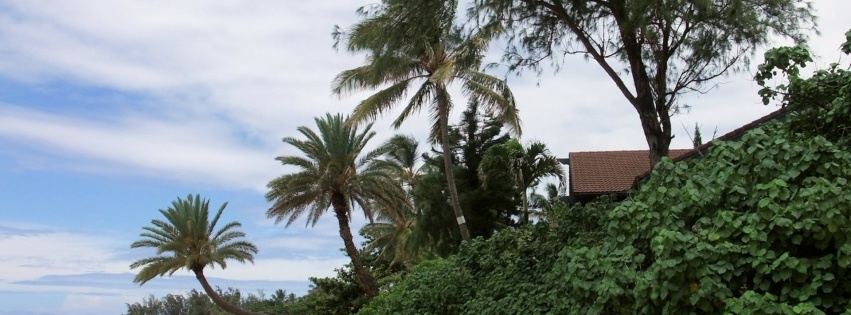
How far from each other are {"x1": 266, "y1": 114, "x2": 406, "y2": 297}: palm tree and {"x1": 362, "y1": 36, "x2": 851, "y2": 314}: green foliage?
947 inches

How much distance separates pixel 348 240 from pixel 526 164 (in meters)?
8.54

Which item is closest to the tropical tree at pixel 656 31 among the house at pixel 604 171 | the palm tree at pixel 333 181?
the house at pixel 604 171

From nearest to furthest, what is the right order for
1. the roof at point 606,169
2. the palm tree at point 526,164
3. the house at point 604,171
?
the house at point 604,171 < the roof at point 606,169 < the palm tree at point 526,164

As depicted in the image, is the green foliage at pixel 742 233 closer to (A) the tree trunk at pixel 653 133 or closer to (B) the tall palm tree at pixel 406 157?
(A) the tree trunk at pixel 653 133

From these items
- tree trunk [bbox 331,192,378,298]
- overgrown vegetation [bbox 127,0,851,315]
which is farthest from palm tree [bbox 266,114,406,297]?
overgrown vegetation [bbox 127,0,851,315]

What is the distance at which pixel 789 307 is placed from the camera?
555 cm

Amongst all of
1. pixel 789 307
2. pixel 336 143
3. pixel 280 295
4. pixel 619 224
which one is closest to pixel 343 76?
pixel 336 143

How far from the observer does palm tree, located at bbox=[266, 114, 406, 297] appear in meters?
32.2

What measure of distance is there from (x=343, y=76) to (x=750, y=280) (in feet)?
75.9

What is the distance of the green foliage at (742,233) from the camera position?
5.75m

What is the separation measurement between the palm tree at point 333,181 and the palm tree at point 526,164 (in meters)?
5.20

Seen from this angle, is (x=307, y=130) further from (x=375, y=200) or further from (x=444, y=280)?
(x=444, y=280)

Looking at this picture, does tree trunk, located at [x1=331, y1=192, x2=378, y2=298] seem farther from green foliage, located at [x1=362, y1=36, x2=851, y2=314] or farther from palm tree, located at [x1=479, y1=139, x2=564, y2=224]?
green foliage, located at [x1=362, y1=36, x2=851, y2=314]

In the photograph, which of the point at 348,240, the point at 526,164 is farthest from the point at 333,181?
the point at 526,164
